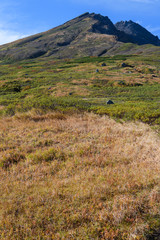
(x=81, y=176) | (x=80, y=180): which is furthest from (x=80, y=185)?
(x=81, y=176)

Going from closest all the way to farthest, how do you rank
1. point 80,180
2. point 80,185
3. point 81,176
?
point 80,185
point 80,180
point 81,176

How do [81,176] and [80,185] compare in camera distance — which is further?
[81,176]

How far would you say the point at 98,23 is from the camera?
604 ft

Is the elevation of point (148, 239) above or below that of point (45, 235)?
below

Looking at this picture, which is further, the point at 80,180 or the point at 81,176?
the point at 81,176

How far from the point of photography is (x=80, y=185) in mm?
4848

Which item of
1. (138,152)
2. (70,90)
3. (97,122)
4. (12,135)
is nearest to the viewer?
(138,152)

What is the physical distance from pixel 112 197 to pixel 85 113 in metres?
8.65

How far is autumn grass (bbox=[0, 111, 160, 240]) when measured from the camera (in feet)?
12.1

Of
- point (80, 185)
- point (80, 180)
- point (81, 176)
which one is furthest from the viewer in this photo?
point (81, 176)

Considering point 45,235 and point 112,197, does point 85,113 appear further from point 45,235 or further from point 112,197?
point 45,235

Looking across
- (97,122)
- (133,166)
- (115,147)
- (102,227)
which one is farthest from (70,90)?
(102,227)

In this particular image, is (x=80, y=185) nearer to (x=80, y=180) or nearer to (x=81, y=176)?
(x=80, y=180)

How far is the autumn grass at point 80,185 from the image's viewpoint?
12.1 ft
